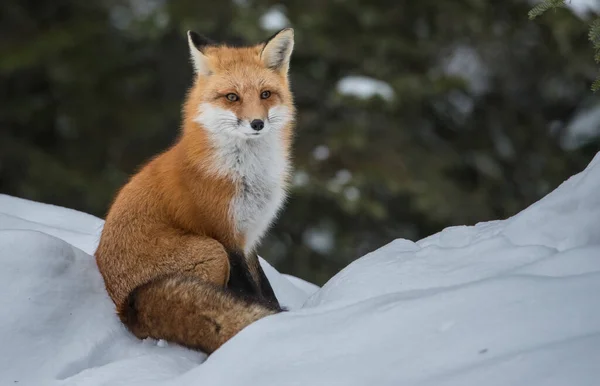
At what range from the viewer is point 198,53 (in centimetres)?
445

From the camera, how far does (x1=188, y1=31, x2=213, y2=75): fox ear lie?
4426mm

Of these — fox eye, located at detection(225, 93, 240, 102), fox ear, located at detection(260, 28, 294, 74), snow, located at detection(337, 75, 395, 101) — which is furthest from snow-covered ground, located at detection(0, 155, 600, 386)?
snow, located at detection(337, 75, 395, 101)

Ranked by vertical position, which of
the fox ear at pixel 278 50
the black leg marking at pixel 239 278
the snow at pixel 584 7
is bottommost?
the black leg marking at pixel 239 278

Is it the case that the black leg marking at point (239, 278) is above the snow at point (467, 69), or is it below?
below

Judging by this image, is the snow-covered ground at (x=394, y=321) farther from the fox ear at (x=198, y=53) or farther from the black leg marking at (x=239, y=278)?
the fox ear at (x=198, y=53)

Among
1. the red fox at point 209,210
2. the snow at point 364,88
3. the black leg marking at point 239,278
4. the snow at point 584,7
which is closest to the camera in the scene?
the red fox at point 209,210

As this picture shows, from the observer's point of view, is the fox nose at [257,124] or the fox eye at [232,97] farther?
the fox eye at [232,97]

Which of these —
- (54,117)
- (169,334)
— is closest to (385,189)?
(54,117)

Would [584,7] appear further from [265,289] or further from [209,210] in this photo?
[209,210]

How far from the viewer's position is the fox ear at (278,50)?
4512 millimetres

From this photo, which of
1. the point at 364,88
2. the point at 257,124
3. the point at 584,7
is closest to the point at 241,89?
the point at 257,124

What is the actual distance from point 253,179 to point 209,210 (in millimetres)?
315

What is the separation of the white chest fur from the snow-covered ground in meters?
0.80

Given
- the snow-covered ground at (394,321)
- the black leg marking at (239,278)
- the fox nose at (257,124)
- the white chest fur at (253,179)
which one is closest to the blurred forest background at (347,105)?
the white chest fur at (253,179)
